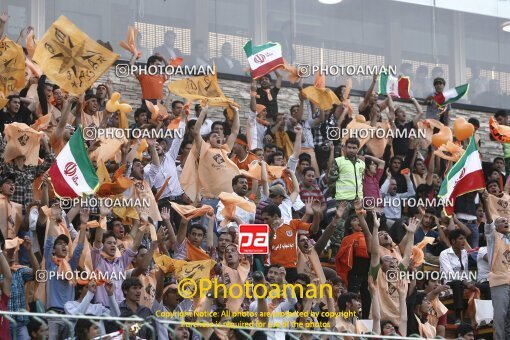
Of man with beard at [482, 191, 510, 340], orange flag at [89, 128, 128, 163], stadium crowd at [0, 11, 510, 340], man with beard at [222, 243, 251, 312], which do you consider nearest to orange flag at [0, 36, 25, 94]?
stadium crowd at [0, 11, 510, 340]

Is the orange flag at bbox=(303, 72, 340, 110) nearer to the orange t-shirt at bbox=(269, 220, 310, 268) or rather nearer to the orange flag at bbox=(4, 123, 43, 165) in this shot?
the orange t-shirt at bbox=(269, 220, 310, 268)

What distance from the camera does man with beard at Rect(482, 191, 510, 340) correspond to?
1619cm

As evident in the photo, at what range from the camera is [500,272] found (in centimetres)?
1633

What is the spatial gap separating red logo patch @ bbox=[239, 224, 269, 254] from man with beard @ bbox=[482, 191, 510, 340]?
260 cm

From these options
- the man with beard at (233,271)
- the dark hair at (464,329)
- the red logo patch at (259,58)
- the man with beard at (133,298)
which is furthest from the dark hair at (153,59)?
the dark hair at (464,329)

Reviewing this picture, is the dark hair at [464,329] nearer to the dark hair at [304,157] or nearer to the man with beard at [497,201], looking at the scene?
the man with beard at [497,201]

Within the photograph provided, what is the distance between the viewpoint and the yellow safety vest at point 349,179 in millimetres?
17703

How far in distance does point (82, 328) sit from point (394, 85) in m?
11.0

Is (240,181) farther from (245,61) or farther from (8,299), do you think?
(245,61)

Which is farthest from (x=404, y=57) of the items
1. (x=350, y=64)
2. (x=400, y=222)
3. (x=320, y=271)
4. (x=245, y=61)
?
(x=320, y=271)

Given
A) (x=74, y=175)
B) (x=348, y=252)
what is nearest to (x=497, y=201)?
(x=348, y=252)

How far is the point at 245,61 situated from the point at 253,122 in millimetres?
3422

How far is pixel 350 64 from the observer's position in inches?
922

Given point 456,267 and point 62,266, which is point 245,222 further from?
point 456,267
